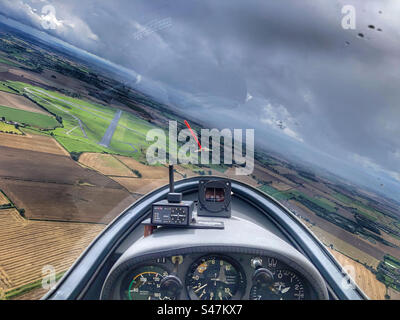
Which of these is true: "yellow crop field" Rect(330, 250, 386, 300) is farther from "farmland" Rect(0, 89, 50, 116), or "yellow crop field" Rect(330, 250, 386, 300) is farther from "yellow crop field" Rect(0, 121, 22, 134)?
"farmland" Rect(0, 89, 50, 116)

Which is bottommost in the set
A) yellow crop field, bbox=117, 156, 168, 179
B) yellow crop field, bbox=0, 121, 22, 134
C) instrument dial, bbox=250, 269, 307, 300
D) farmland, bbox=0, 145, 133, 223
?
instrument dial, bbox=250, 269, 307, 300

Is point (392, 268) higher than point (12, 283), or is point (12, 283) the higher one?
point (392, 268)

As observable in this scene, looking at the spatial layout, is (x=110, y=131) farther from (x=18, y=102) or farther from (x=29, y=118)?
(x=18, y=102)

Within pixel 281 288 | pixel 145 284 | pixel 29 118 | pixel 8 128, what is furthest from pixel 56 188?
pixel 281 288

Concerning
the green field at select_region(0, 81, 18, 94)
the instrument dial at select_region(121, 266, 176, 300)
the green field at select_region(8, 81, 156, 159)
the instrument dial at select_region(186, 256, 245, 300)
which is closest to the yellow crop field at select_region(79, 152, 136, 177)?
the green field at select_region(8, 81, 156, 159)

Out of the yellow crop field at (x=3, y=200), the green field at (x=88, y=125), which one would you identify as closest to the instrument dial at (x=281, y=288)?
the green field at (x=88, y=125)

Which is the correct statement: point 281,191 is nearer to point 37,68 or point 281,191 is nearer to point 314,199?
point 314,199
